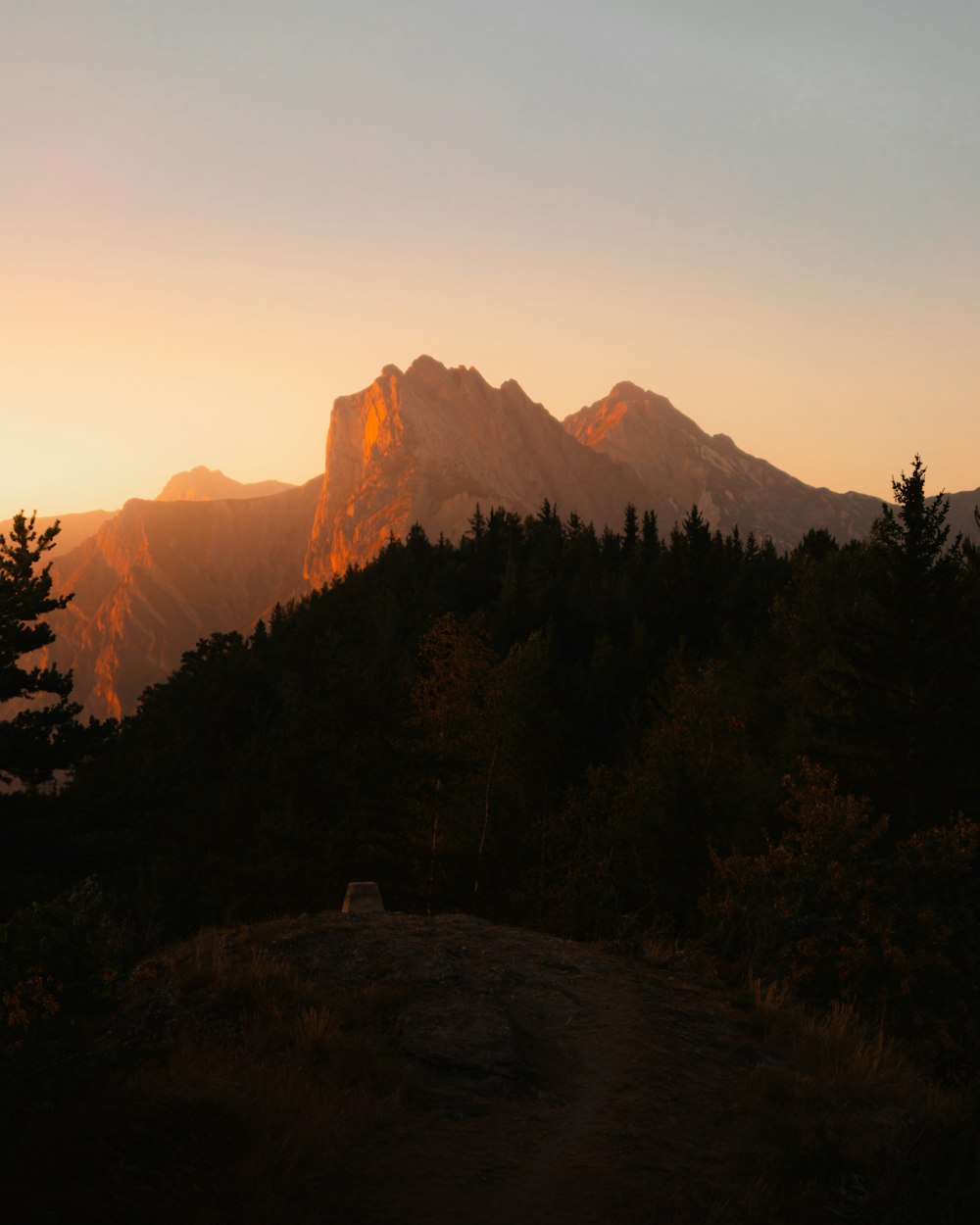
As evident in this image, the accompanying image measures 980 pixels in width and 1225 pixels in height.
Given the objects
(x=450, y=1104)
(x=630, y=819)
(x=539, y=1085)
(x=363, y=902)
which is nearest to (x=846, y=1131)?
(x=539, y=1085)

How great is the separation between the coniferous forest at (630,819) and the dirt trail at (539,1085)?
9.74ft

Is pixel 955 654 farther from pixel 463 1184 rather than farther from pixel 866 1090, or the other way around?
pixel 463 1184

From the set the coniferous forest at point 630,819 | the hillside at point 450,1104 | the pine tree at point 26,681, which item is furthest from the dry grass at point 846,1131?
the pine tree at point 26,681

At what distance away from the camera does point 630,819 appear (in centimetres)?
3153

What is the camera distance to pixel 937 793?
27219 millimetres

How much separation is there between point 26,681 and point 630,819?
19.4 m

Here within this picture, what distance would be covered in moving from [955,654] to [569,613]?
191ft

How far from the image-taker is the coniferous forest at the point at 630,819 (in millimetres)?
16625

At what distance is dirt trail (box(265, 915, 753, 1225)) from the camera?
8.02 m

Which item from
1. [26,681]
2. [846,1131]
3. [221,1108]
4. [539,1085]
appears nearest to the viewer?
[221,1108]

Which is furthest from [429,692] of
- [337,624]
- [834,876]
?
[337,624]

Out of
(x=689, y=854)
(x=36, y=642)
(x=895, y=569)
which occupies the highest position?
(x=895, y=569)

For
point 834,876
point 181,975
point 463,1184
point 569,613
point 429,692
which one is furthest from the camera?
point 569,613

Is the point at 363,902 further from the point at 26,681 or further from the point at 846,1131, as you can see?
the point at 26,681
